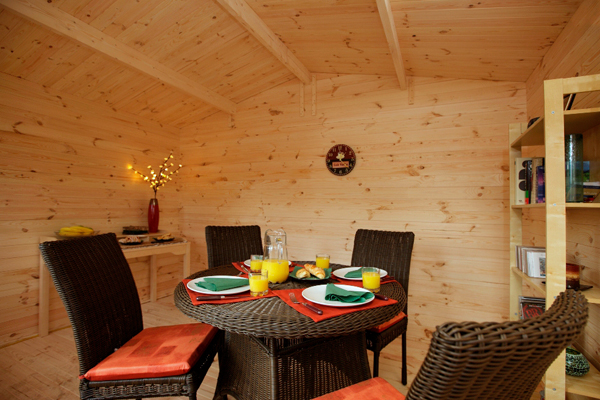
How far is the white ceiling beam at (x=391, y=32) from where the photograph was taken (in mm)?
1893

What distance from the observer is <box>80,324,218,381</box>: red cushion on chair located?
50.8 inches

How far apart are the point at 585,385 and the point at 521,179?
1.06m

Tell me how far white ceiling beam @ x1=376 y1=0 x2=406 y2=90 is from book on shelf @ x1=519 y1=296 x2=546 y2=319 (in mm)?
1832

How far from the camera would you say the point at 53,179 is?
2.99m

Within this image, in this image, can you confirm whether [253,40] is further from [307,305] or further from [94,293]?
[307,305]

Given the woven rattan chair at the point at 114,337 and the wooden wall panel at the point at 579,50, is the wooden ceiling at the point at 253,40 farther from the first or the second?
the woven rattan chair at the point at 114,337

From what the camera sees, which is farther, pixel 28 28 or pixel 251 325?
pixel 28 28

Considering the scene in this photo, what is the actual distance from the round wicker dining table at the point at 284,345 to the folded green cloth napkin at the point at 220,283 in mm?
91

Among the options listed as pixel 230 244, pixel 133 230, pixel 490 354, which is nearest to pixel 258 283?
pixel 490 354

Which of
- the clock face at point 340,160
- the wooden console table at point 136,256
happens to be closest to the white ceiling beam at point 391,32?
the clock face at point 340,160

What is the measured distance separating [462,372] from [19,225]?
3.45 meters

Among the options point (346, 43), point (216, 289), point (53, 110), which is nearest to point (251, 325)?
point (216, 289)

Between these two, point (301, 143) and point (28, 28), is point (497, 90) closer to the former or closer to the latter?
point (301, 143)

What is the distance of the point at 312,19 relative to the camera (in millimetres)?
2393
